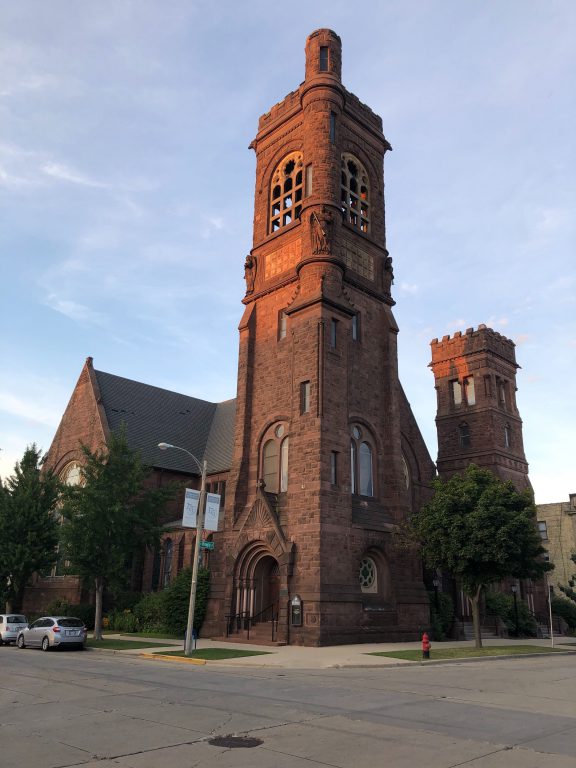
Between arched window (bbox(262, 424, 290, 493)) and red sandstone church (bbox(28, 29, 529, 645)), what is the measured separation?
0.31ft

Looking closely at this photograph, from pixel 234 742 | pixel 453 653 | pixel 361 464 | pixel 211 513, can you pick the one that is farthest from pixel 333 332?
pixel 234 742

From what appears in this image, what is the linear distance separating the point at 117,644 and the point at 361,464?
47.0 ft

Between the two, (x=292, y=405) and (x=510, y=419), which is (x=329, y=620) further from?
(x=510, y=419)

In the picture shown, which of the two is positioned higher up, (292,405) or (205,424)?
(205,424)

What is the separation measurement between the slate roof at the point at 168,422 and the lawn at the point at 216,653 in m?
19.1

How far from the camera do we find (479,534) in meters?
27.4

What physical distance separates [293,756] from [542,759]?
124 inches

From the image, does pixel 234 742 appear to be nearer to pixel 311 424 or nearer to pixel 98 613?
pixel 311 424

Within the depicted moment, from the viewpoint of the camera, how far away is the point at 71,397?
48.3 metres

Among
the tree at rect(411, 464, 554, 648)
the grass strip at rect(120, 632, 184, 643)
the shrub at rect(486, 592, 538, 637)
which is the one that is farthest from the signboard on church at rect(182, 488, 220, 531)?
the shrub at rect(486, 592, 538, 637)

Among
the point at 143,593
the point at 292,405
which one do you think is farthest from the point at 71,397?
the point at 292,405

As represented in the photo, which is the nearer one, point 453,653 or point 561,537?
point 453,653

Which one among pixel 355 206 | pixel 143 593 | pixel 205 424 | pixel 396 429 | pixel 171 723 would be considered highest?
pixel 355 206

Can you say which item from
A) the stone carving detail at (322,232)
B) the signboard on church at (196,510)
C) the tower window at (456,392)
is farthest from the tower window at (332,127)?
the tower window at (456,392)
